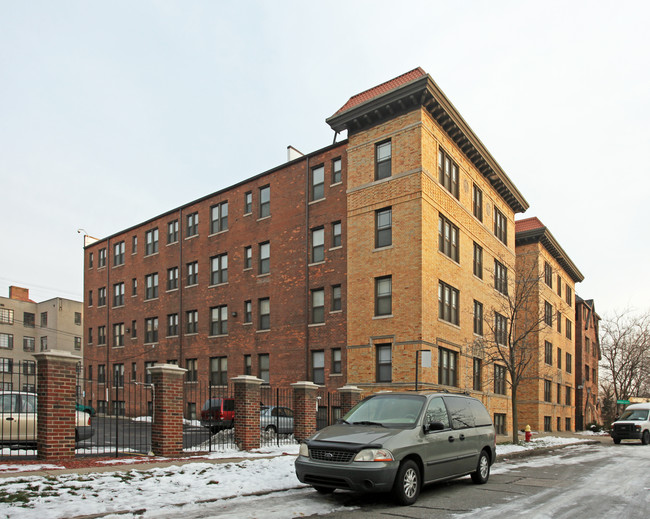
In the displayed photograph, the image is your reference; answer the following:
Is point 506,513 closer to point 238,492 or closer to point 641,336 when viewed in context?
point 238,492

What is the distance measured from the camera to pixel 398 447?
916cm

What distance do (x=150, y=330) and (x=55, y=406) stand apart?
3041 cm

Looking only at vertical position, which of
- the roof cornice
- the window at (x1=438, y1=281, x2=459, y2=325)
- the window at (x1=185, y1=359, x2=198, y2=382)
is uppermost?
the roof cornice

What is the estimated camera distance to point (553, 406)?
44469 millimetres

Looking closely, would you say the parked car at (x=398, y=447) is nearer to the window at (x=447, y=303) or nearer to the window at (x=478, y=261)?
the window at (x=447, y=303)

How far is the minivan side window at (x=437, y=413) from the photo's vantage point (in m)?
10.4

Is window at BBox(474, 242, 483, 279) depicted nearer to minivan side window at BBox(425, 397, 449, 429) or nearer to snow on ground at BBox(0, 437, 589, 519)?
snow on ground at BBox(0, 437, 589, 519)

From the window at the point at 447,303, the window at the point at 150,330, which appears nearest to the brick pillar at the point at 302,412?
the window at the point at 447,303

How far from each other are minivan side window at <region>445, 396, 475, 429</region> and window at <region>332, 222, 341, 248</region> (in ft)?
58.4

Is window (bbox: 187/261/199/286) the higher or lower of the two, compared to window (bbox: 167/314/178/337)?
higher

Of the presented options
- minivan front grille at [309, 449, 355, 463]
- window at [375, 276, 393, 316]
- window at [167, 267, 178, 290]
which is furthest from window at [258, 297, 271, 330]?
minivan front grille at [309, 449, 355, 463]

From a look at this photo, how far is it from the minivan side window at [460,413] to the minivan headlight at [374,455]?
2417mm

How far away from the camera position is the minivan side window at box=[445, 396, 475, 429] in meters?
11.1

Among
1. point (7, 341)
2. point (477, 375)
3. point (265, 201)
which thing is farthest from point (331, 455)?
point (7, 341)
